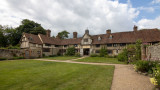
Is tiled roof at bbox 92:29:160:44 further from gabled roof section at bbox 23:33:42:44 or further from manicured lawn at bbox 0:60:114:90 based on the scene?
manicured lawn at bbox 0:60:114:90

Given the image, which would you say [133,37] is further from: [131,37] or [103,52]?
[103,52]

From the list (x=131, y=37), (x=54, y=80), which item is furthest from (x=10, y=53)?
(x=131, y=37)

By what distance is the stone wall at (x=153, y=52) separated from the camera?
31.9 feet

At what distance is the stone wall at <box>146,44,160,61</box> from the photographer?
31.9 ft

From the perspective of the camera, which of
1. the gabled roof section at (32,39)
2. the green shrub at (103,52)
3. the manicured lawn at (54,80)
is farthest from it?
the gabled roof section at (32,39)

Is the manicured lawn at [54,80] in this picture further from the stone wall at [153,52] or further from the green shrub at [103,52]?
the green shrub at [103,52]

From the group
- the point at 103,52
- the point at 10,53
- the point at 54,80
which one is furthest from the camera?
the point at 103,52

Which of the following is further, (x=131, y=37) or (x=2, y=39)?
(x=2, y=39)

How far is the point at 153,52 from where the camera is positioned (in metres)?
10.7

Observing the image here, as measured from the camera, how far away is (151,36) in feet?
79.2

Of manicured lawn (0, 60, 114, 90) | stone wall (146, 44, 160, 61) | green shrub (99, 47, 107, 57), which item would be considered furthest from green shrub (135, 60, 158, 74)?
green shrub (99, 47, 107, 57)

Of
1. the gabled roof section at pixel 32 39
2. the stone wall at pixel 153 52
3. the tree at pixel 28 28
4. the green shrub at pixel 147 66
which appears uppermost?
the tree at pixel 28 28

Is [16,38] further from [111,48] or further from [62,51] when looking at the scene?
[111,48]

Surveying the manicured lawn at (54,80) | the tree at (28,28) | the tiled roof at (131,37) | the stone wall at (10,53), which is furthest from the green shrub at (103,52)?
the tree at (28,28)
